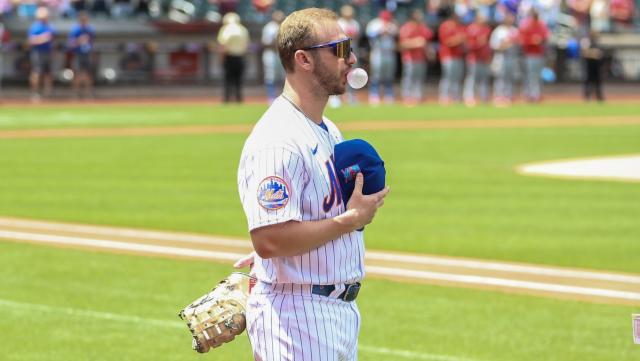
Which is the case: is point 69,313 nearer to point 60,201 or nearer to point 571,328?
point 571,328

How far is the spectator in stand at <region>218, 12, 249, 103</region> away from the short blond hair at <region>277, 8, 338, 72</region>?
31996mm

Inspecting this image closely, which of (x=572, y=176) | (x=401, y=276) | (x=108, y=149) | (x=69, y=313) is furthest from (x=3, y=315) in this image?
(x=108, y=149)

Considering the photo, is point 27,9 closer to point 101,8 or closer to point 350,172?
point 101,8

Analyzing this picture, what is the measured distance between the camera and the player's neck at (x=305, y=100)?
485 cm

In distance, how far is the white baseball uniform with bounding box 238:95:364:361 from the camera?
4668 mm

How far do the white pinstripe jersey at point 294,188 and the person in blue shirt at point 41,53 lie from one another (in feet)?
109

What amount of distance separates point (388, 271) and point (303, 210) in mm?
6456

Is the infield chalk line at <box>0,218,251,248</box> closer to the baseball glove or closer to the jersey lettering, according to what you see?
the baseball glove

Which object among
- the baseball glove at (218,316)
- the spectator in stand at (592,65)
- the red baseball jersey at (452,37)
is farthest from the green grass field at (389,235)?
the spectator in stand at (592,65)

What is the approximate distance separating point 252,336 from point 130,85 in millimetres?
37294

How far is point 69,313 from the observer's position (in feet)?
30.7

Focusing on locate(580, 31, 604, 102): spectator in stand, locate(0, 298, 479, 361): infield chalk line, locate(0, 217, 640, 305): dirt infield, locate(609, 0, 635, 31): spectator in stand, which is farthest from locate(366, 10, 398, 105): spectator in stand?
locate(0, 298, 479, 361): infield chalk line

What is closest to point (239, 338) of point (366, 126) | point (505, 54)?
point (366, 126)

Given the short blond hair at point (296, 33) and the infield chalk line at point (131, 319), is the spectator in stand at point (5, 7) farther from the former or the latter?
the short blond hair at point (296, 33)
